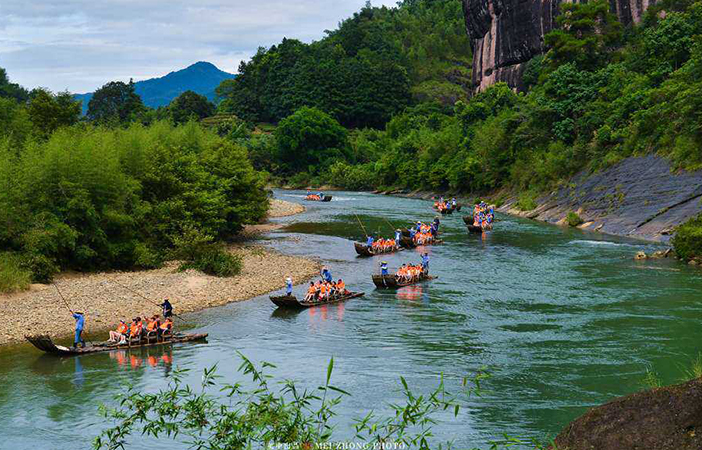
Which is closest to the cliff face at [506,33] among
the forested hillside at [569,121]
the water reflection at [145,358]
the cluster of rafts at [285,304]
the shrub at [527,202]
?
the forested hillside at [569,121]

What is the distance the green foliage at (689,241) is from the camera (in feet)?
132

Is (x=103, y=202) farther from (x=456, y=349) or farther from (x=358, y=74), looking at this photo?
(x=358, y=74)

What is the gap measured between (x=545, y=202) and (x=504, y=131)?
17125 mm

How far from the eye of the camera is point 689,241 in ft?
133

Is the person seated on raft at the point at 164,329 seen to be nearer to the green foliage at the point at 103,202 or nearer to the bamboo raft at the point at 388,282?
the green foliage at the point at 103,202

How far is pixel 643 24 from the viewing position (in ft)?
267

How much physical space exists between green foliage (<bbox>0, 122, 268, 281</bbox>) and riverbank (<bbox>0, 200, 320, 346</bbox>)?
4.91ft

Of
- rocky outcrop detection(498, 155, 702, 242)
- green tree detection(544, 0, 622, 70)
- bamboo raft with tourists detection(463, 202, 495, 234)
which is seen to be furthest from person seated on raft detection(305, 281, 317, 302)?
green tree detection(544, 0, 622, 70)

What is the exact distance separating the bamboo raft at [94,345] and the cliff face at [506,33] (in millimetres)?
78604

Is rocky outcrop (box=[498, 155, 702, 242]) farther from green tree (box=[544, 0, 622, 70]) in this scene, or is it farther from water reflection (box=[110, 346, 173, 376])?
water reflection (box=[110, 346, 173, 376])

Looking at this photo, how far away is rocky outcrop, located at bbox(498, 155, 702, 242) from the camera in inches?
1988

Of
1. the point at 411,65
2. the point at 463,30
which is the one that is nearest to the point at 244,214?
the point at 411,65

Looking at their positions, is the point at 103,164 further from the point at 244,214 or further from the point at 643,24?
the point at 643,24

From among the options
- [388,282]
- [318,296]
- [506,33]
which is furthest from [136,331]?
[506,33]
